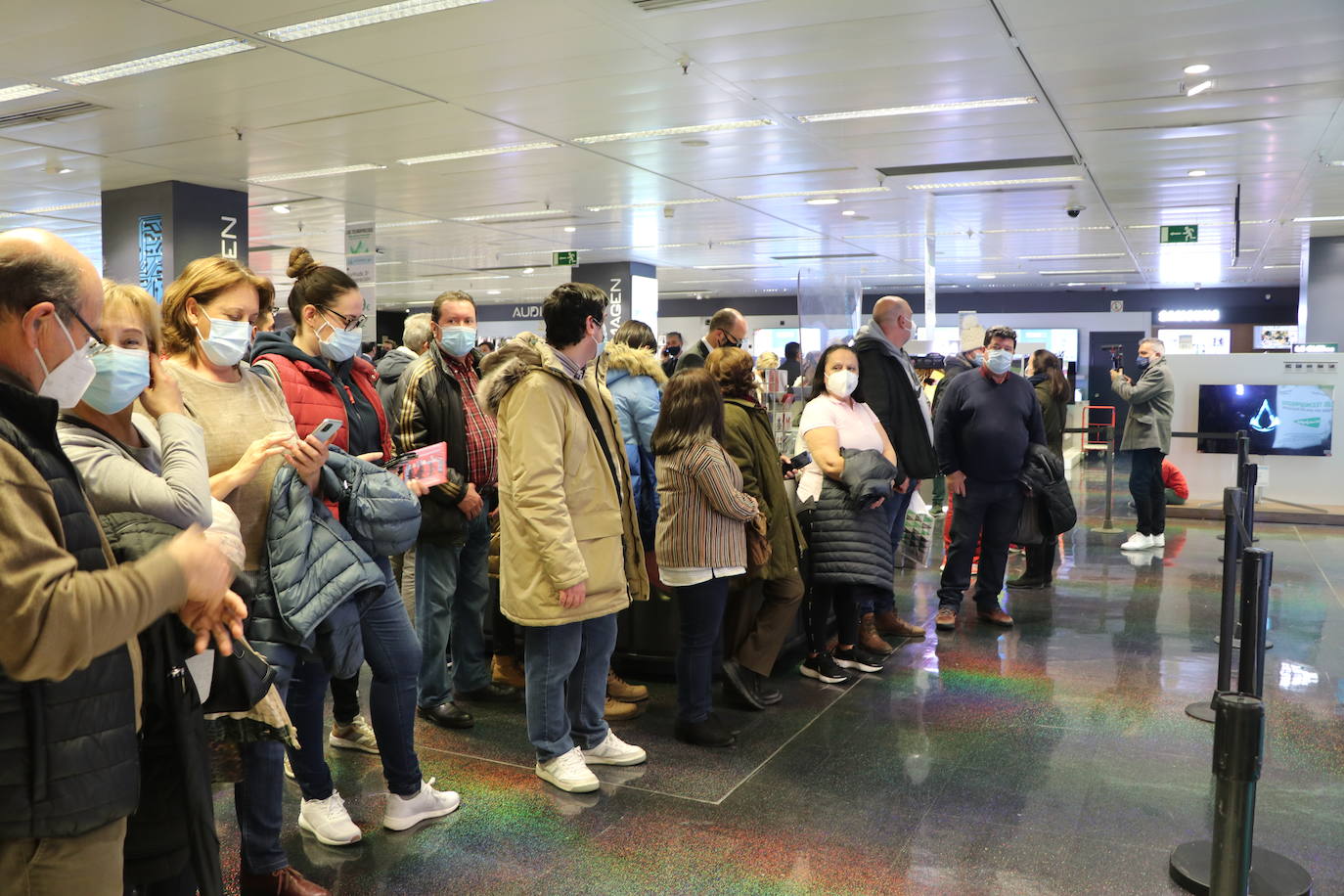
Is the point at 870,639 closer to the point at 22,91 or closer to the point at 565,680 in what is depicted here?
the point at 565,680

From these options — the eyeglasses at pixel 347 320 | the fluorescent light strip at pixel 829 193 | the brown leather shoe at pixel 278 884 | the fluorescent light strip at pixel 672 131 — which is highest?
the fluorescent light strip at pixel 829 193

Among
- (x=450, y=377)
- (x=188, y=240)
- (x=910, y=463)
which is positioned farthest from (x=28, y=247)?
(x=188, y=240)

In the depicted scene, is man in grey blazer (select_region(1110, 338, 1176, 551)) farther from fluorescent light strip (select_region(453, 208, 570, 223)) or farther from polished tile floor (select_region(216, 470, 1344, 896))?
fluorescent light strip (select_region(453, 208, 570, 223))

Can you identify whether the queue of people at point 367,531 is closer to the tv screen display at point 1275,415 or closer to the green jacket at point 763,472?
the green jacket at point 763,472

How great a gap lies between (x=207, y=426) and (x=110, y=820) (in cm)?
116

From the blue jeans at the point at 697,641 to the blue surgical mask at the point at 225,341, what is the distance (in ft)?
5.85

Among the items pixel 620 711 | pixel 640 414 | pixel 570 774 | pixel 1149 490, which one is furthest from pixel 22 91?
pixel 1149 490

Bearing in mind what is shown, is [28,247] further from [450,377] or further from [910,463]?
[910,463]

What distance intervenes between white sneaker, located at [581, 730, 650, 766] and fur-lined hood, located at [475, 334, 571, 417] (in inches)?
48.7

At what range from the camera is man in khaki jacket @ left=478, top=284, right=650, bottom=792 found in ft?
10.3

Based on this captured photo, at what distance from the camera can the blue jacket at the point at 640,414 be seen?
173 inches

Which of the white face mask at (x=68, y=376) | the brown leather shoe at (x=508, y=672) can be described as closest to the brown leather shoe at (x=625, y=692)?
the brown leather shoe at (x=508, y=672)

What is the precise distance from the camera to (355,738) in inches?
150

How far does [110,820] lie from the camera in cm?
151
